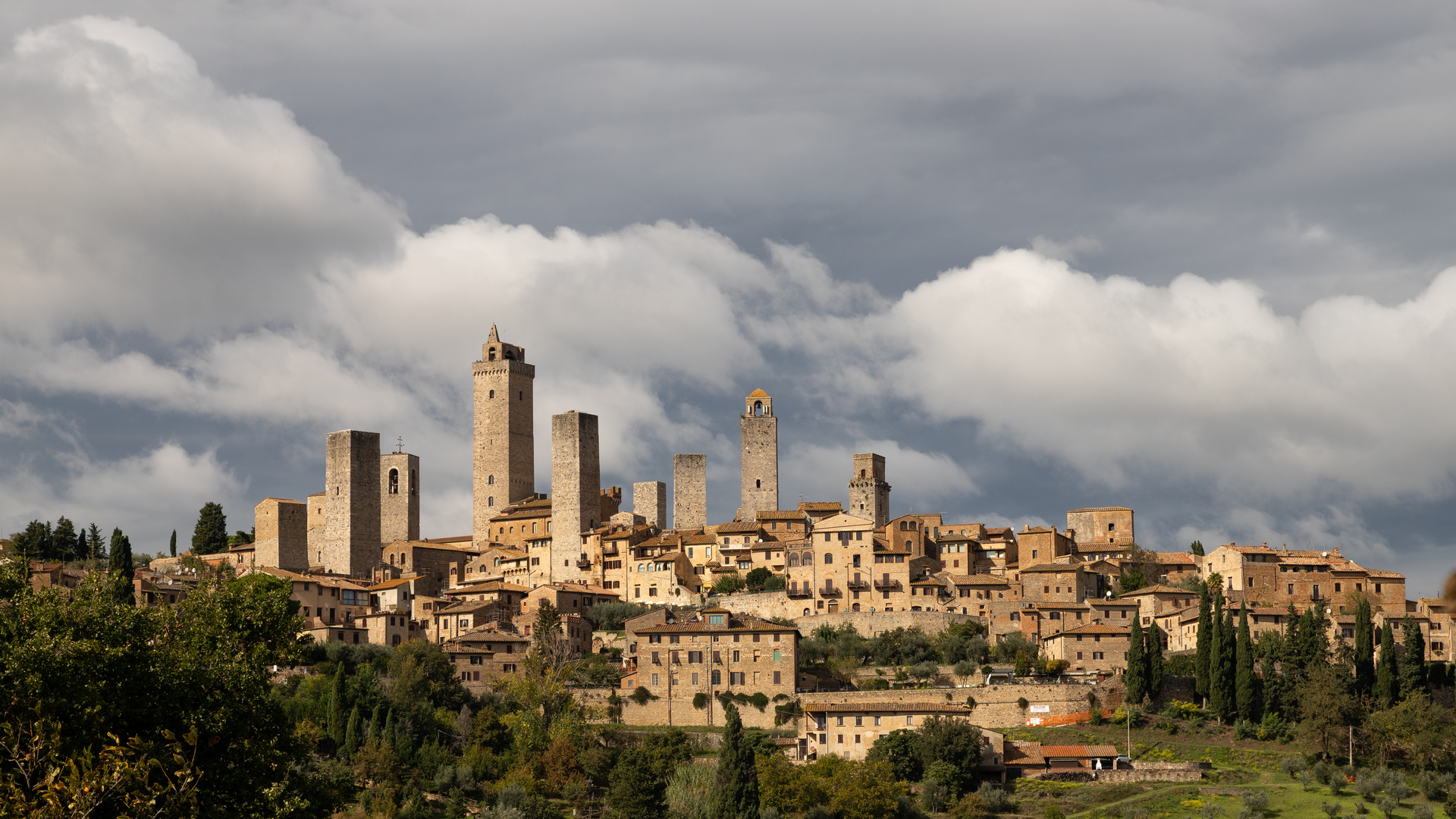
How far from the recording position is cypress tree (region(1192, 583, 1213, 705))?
65375mm

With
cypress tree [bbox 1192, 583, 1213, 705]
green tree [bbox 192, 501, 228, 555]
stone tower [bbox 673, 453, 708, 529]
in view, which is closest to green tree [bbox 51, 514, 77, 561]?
green tree [bbox 192, 501, 228, 555]

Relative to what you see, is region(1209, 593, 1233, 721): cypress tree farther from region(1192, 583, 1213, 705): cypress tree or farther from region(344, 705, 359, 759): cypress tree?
region(344, 705, 359, 759): cypress tree

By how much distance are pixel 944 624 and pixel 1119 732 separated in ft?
46.9

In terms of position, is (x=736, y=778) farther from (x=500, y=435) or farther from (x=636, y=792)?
(x=500, y=435)

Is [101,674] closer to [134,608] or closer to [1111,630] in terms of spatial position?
[134,608]

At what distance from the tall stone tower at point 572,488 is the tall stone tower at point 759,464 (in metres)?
8.68

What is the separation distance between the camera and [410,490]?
316 ft

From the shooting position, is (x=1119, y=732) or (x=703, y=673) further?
(x=703, y=673)

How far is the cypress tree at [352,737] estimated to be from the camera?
5853 cm

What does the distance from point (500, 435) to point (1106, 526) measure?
35.5 meters

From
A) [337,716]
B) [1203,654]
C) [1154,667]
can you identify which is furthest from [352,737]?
[1203,654]

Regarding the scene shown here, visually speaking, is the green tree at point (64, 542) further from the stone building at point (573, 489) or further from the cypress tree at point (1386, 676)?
the cypress tree at point (1386, 676)

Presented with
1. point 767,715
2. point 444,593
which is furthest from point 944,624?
point 444,593

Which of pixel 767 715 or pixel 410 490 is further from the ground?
pixel 410 490
